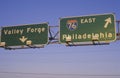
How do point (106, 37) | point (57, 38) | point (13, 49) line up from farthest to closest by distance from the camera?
point (13, 49) → point (57, 38) → point (106, 37)

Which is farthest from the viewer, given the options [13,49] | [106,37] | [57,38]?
[13,49]

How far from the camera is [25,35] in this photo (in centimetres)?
1839

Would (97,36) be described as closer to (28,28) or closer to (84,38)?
(84,38)

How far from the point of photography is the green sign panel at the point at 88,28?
52.7ft

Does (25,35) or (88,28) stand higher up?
(88,28)

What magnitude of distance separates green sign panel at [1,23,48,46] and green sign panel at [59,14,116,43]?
131 centimetres

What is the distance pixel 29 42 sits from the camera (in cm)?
1808

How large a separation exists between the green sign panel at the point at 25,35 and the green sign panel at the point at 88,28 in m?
1.31

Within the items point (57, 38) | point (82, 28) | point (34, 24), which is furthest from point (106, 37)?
point (34, 24)

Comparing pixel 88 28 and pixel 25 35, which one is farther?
pixel 25 35

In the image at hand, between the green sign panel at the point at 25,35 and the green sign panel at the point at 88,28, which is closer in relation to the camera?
the green sign panel at the point at 88,28

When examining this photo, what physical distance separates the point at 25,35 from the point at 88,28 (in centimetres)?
433

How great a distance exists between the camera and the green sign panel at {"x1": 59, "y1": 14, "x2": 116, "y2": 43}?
1608cm

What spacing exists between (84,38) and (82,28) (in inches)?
24.1
